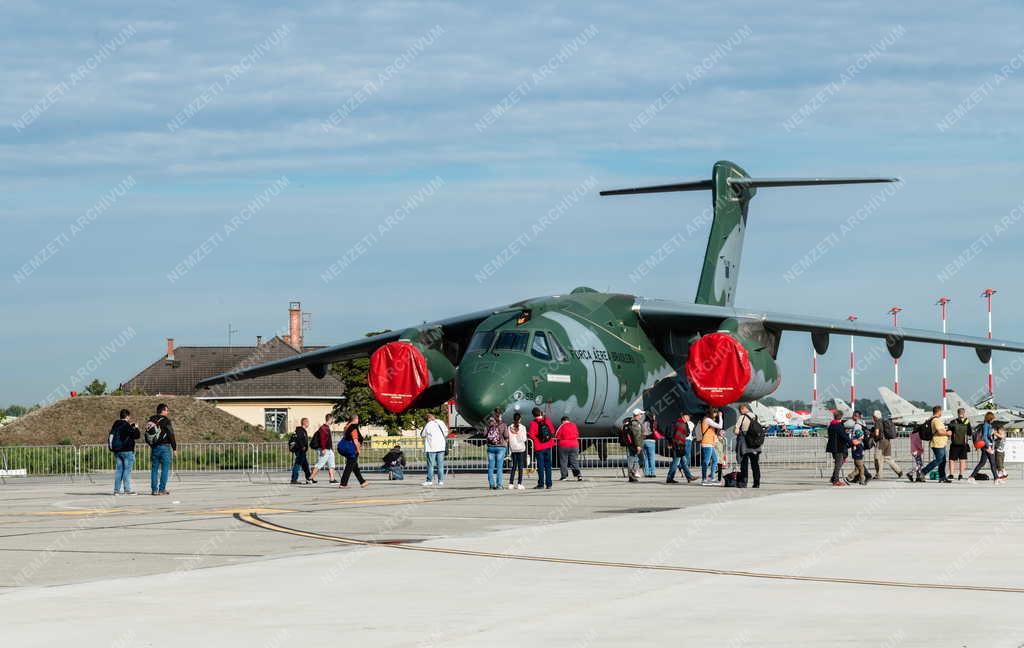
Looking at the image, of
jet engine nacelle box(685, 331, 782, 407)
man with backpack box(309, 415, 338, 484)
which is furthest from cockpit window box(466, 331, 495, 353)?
jet engine nacelle box(685, 331, 782, 407)

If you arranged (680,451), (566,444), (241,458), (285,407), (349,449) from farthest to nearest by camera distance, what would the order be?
1. (285,407)
2. (241,458)
3. (680,451)
4. (566,444)
5. (349,449)

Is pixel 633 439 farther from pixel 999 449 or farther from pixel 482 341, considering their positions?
pixel 999 449

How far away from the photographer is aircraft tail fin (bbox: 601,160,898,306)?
38.4 m

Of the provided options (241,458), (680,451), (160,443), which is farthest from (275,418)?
(160,443)

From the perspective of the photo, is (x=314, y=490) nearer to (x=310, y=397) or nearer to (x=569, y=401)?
(x=569, y=401)

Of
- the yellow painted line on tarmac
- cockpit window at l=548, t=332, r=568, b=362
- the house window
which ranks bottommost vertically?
the yellow painted line on tarmac

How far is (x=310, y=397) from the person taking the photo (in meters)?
77.9

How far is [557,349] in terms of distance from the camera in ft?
99.0

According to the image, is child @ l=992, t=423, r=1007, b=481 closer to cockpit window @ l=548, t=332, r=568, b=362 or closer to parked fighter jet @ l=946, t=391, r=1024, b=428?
cockpit window @ l=548, t=332, r=568, b=362

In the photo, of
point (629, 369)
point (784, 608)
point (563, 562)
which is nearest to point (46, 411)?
point (629, 369)

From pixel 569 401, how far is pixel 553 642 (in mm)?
22172

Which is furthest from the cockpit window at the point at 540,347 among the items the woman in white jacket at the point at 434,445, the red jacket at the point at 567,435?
the woman in white jacket at the point at 434,445

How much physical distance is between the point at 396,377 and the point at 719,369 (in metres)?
8.06

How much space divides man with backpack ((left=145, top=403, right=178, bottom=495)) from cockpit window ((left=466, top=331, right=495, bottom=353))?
8000 mm
